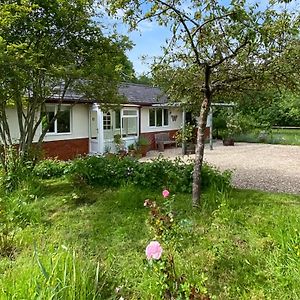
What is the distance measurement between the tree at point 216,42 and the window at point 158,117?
14470 millimetres

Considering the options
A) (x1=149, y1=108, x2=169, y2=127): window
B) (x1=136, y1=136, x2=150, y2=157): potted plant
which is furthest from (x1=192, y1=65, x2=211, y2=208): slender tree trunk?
(x1=149, y1=108, x2=169, y2=127): window

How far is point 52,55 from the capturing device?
22.3 ft

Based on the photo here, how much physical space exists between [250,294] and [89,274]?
5.29 feet

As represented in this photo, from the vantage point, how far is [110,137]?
56.8ft

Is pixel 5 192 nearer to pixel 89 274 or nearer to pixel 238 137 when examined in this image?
pixel 89 274

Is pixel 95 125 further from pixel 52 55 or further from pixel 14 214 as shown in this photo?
pixel 14 214

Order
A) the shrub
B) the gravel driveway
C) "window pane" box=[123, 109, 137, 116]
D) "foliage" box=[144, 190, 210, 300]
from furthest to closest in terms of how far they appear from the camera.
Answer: "window pane" box=[123, 109, 137, 116], the gravel driveway, the shrub, "foliage" box=[144, 190, 210, 300]

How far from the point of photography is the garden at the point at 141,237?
10.3 ft

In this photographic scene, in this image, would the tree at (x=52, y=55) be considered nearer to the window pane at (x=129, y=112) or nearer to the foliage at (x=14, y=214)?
the foliage at (x=14, y=214)

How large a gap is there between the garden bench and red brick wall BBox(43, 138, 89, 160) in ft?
16.6

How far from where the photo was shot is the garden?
3.15m

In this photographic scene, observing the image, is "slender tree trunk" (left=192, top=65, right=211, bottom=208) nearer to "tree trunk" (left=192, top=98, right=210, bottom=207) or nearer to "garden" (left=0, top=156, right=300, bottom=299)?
"tree trunk" (left=192, top=98, right=210, bottom=207)

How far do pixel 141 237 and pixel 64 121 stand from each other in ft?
36.5

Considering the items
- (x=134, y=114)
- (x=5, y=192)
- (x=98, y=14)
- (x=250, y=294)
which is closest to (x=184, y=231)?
(x=250, y=294)
